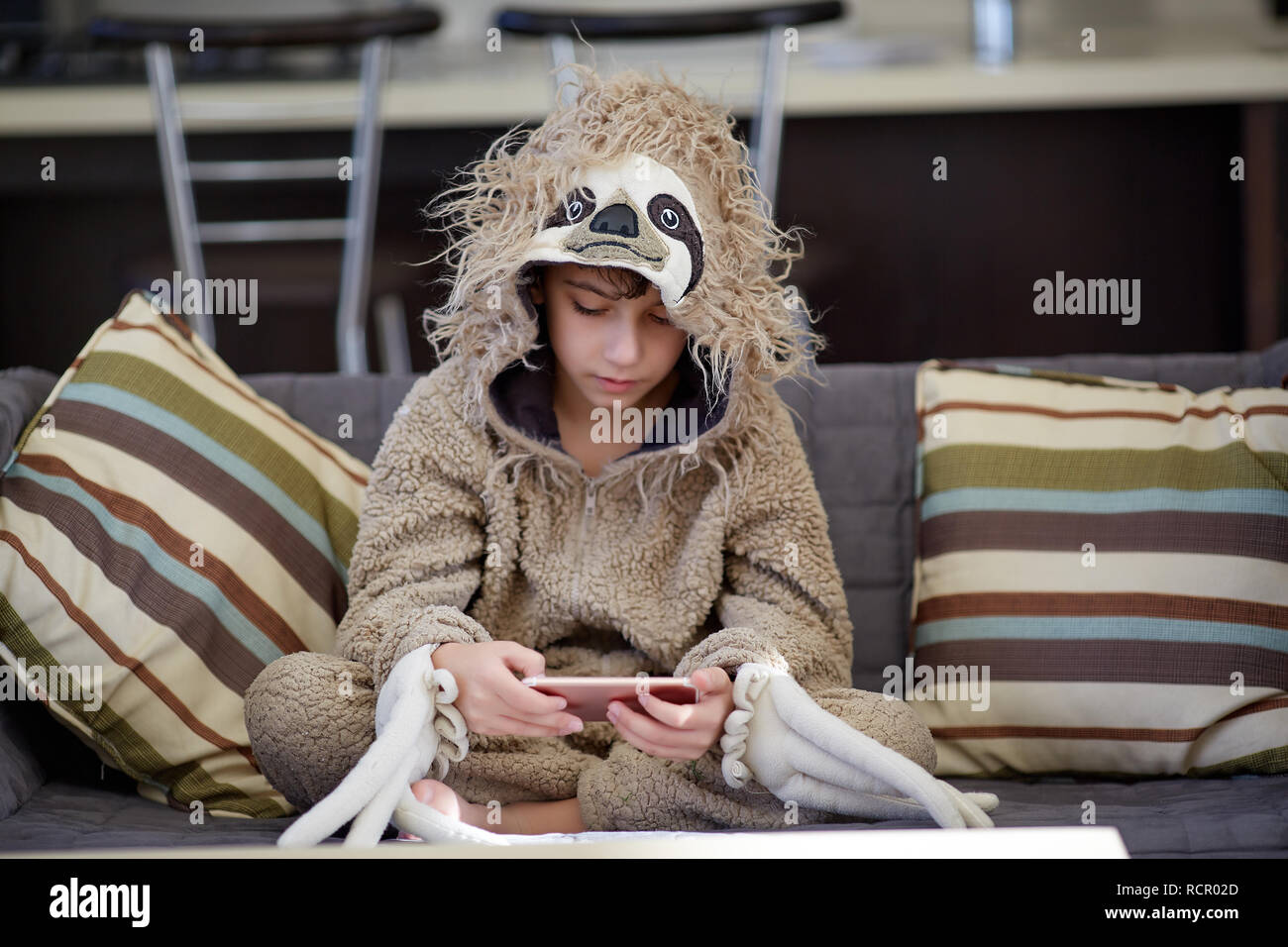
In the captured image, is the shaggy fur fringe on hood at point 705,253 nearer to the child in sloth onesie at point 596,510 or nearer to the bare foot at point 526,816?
the child in sloth onesie at point 596,510

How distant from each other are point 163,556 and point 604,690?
1.65 feet

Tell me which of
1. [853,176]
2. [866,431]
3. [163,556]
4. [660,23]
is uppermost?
[853,176]

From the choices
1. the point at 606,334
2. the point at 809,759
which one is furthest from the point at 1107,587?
the point at 606,334

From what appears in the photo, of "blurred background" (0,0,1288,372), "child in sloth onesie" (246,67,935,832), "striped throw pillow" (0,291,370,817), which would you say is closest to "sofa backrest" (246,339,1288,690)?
"striped throw pillow" (0,291,370,817)

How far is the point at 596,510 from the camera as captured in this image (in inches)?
46.9

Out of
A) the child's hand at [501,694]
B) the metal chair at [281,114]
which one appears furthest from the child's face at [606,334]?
the metal chair at [281,114]

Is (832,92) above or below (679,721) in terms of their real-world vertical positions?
above

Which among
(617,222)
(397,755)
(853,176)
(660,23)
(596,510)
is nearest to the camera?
(397,755)

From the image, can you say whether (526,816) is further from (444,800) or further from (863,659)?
(863,659)

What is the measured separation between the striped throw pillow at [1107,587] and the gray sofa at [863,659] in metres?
0.04

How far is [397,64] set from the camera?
9.81 feet

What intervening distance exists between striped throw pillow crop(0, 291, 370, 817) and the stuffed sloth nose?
18.9 inches

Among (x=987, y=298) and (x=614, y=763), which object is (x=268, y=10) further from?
(x=614, y=763)
